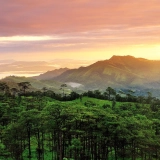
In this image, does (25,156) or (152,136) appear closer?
(152,136)

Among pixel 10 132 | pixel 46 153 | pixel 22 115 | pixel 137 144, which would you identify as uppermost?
pixel 22 115

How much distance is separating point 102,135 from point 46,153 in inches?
1098

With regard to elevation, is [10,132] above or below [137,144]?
above

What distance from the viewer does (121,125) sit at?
208 ft

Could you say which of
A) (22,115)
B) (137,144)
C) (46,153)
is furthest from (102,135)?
(46,153)

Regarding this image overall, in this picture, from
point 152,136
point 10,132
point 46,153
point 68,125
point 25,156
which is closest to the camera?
point 68,125

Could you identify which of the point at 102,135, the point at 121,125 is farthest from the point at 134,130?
the point at 102,135

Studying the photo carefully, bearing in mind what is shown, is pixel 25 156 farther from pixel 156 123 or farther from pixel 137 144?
pixel 156 123

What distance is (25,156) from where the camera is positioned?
7938 cm

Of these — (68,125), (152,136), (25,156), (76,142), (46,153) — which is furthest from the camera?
(46,153)

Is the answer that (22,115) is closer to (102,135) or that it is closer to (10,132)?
(10,132)

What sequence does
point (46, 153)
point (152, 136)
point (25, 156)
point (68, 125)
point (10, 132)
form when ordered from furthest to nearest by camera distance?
point (46, 153)
point (25, 156)
point (152, 136)
point (10, 132)
point (68, 125)

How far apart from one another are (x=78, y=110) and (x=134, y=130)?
16.2m

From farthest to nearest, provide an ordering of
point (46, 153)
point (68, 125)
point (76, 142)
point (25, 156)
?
point (46, 153) < point (25, 156) < point (68, 125) < point (76, 142)
